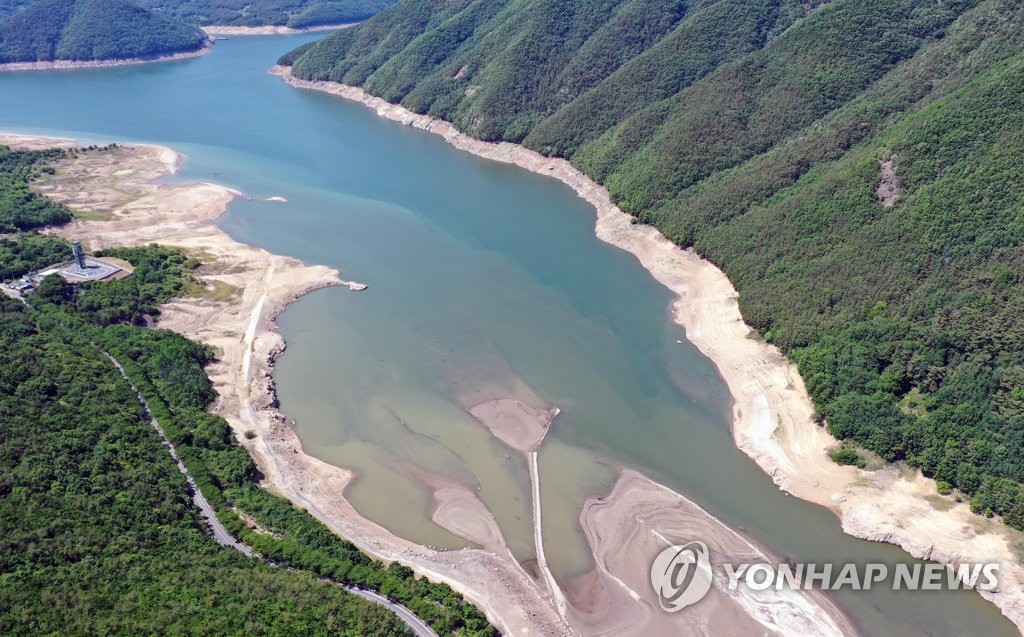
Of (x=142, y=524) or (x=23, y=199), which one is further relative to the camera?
(x=23, y=199)

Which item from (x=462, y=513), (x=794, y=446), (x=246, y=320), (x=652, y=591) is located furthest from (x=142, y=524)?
(x=794, y=446)

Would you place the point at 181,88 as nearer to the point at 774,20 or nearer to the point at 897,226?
the point at 774,20

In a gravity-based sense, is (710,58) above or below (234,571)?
above

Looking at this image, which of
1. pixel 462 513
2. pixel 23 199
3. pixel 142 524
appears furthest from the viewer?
pixel 23 199

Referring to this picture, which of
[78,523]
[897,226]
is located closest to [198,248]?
[78,523]

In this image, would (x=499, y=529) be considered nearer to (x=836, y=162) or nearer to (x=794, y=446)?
(x=794, y=446)

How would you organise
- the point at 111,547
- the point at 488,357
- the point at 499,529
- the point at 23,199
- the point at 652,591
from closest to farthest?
the point at 111,547 < the point at 652,591 < the point at 499,529 < the point at 488,357 < the point at 23,199
